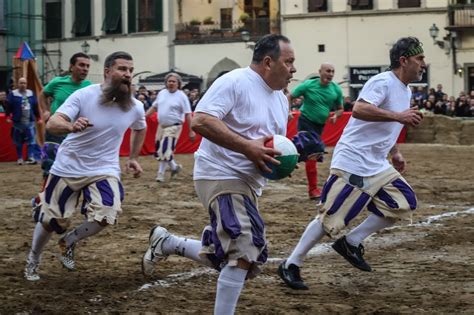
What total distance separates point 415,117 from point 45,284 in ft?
10.2

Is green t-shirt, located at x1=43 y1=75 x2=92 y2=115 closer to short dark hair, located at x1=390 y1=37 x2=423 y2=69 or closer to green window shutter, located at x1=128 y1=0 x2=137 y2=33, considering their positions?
short dark hair, located at x1=390 y1=37 x2=423 y2=69

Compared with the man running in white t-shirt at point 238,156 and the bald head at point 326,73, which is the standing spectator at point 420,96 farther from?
the man running in white t-shirt at point 238,156

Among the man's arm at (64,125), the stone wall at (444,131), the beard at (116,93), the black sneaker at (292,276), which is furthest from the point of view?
the stone wall at (444,131)

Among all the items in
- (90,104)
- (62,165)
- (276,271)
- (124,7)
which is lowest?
(276,271)

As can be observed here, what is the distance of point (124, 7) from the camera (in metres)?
44.4

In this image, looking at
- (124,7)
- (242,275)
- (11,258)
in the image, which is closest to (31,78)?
(11,258)

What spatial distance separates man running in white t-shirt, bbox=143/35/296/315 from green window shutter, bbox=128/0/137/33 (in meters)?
38.7

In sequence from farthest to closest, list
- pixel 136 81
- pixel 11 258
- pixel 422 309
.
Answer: pixel 136 81 → pixel 11 258 → pixel 422 309

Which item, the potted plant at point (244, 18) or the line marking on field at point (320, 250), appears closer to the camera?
the line marking on field at point (320, 250)

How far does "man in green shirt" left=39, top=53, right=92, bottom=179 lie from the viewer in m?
9.23

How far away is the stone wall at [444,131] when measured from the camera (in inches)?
1065

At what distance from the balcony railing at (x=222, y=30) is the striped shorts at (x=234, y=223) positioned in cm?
3550

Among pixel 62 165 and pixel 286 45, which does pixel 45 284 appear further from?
pixel 286 45

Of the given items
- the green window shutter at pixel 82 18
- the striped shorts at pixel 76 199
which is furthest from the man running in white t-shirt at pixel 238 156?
the green window shutter at pixel 82 18
